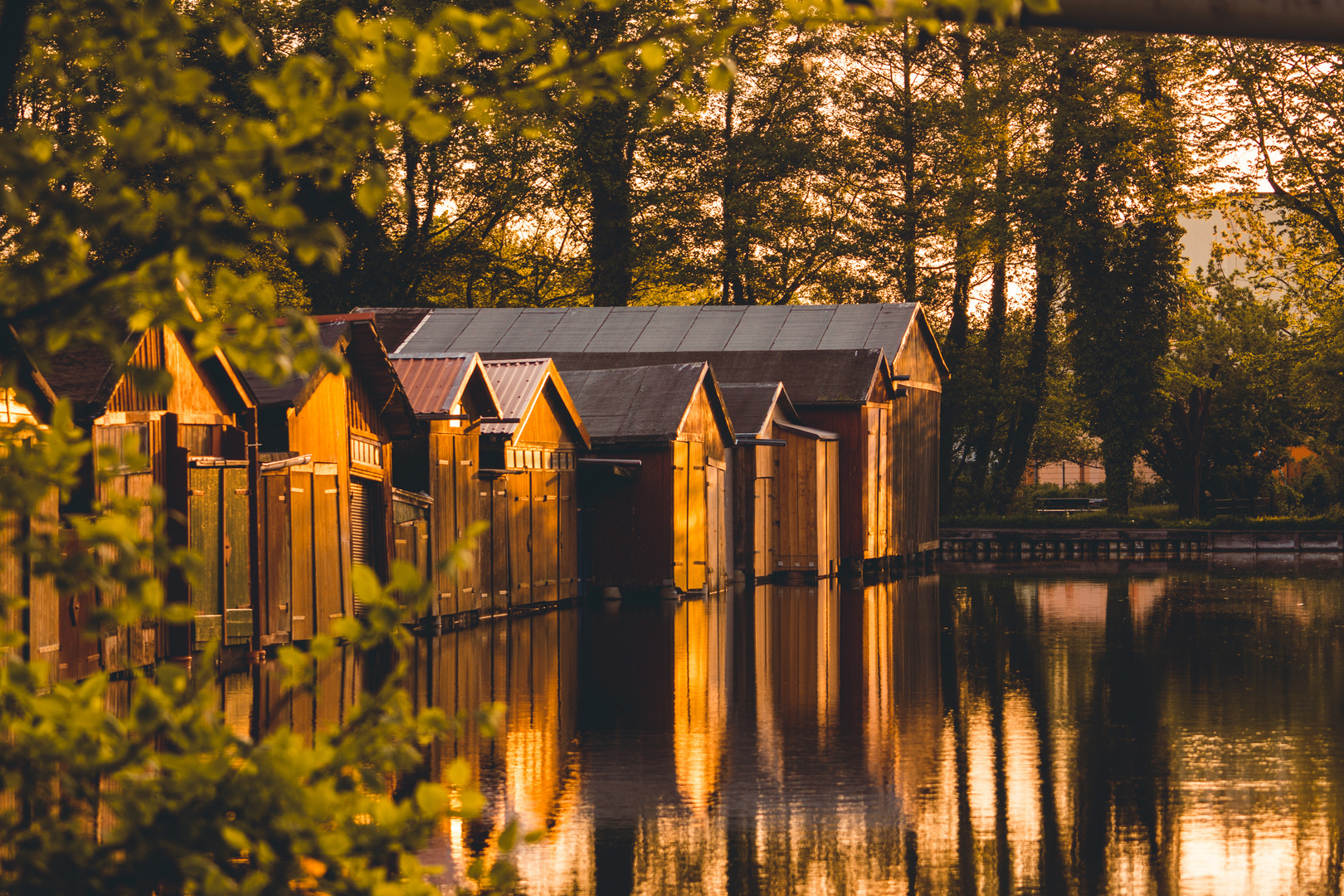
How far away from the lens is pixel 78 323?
3.25 m

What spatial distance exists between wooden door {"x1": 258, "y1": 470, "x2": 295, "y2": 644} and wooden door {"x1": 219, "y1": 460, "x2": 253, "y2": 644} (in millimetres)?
224

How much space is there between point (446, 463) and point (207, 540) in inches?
250

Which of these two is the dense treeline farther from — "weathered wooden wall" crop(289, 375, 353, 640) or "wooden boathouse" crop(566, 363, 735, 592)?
"weathered wooden wall" crop(289, 375, 353, 640)

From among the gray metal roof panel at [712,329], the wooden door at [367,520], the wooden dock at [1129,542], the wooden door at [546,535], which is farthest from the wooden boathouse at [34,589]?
the wooden dock at [1129,542]

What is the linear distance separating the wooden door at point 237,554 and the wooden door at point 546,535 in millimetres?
8595

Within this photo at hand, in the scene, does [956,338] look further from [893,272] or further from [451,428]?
[451,428]

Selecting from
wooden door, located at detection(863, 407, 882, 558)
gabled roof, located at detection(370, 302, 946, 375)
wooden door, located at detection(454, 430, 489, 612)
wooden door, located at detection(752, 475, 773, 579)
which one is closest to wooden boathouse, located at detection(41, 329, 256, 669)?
wooden door, located at detection(454, 430, 489, 612)

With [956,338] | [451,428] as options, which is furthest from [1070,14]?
[956,338]

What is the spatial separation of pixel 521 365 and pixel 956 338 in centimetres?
3103

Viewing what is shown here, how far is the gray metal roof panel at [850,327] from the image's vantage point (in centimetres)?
3797

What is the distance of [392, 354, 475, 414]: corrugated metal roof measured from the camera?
21812mm

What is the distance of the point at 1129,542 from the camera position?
151 ft

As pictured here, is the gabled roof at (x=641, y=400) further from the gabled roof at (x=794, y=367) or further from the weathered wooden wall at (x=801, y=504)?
the gabled roof at (x=794, y=367)

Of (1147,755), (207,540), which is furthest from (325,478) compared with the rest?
(1147,755)
